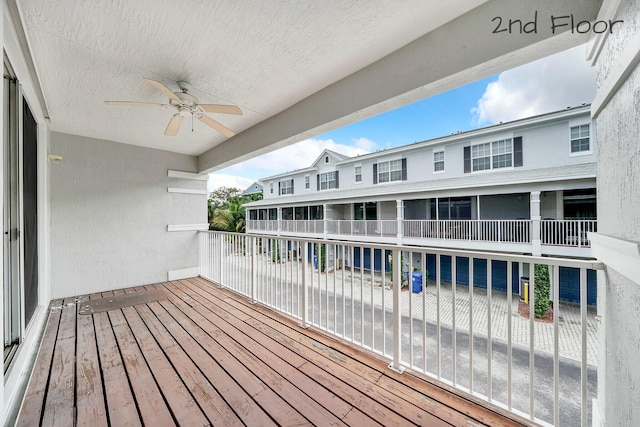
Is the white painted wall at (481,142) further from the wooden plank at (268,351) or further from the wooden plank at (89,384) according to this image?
the wooden plank at (89,384)

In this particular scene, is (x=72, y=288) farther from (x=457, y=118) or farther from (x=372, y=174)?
(x=457, y=118)

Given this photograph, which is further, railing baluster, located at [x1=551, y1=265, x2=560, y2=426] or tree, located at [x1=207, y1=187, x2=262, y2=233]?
tree, located at [x1=207, y1=187, x2=262, y2=233]

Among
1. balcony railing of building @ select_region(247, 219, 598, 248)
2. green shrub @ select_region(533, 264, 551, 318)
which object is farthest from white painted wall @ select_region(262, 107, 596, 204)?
green shrub @ select_region(533, 264, 551, 318)

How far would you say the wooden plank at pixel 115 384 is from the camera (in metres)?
1.50

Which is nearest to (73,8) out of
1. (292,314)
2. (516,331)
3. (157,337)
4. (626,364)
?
(157,337)

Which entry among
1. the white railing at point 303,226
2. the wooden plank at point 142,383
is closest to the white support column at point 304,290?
the wooden plank at point 142,383

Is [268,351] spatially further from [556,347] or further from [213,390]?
[556,347]

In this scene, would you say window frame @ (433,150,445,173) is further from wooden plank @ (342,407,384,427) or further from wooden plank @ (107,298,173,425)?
wooden plank @ (107,298,173,425)

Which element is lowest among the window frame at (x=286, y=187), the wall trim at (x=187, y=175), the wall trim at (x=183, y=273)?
the wall trim at (x=183, y=273)

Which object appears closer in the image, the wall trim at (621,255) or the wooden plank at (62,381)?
the wall trim at (621,255)

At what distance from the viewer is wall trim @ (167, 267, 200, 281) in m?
4.59

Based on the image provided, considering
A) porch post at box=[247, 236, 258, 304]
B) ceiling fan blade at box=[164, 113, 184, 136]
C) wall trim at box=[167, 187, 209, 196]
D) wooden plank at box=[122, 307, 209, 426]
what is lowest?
wooden plank at box=[122, 307, 209, 426]

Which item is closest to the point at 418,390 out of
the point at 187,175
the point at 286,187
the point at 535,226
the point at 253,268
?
the point at 253,268

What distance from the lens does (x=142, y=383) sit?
1796 millimetres
